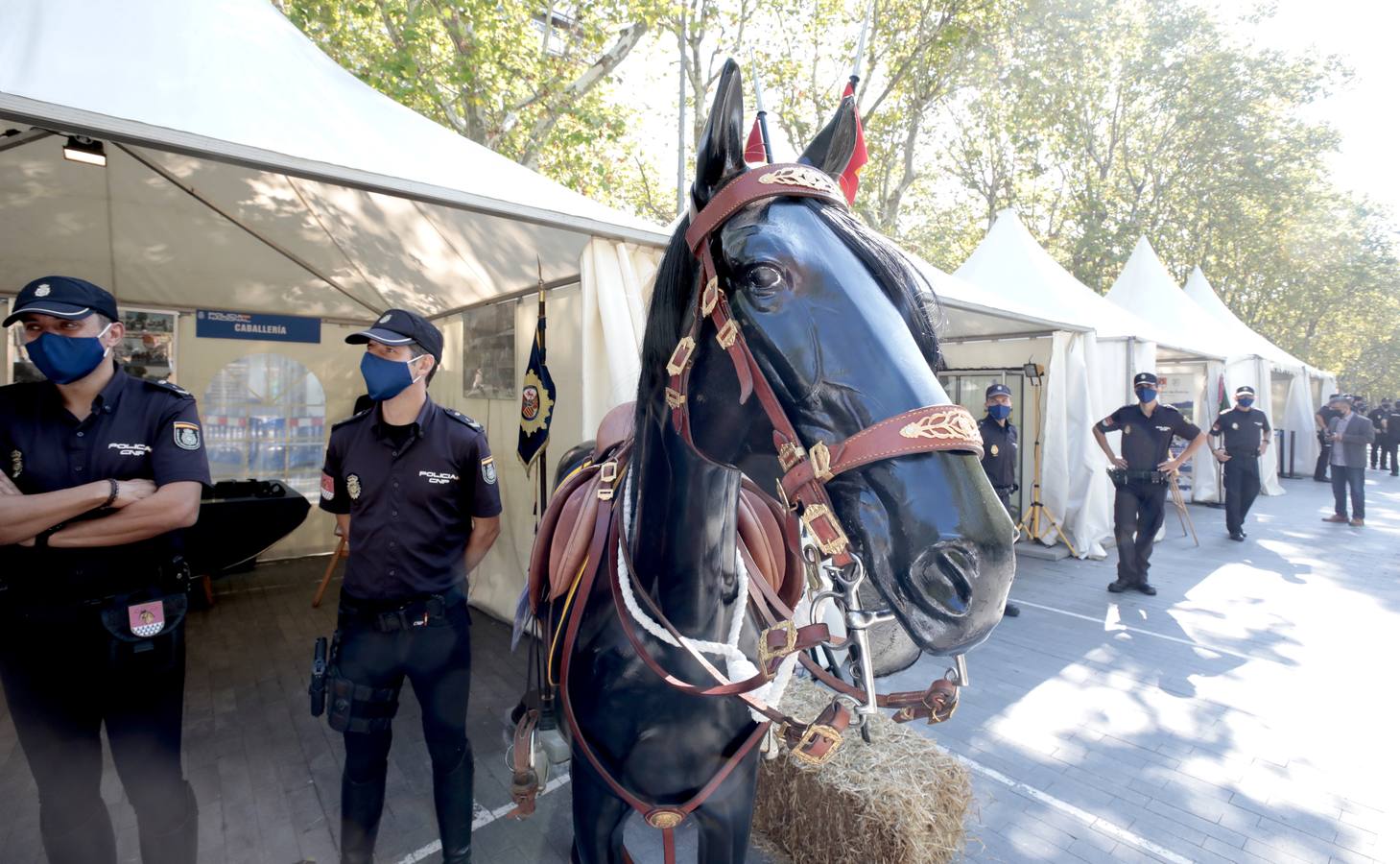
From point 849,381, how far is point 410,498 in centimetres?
185

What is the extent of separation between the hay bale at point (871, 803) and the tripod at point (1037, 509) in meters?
6.17

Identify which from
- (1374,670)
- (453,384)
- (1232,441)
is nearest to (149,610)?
(453,384)

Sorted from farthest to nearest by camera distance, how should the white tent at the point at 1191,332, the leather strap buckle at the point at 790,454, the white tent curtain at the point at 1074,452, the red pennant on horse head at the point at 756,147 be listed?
the white tent at the point at 1191,332 < the white tent curtain at the point at 1074,452 < the red pennant on horse head at the point at 756,147 < the leather strap buckle at the point at 790,454

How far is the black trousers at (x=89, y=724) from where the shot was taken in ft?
5.82

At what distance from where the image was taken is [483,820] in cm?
277

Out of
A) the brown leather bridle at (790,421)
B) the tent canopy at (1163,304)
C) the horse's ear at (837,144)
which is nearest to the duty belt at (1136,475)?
the horse's ear at (837,144)

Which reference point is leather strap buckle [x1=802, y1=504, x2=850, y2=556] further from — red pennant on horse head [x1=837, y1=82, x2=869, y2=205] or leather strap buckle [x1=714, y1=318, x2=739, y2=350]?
red pennant on horse head [x1=837, y1=82, x2=869, y2=205]

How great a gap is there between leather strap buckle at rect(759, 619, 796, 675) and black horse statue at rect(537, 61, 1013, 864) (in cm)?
24

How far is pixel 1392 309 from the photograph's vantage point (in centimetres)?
2738

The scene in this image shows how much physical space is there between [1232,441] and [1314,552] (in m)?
1.65

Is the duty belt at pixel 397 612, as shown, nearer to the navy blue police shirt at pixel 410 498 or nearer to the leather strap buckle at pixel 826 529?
the navy blue police shirt at pixel 410 498

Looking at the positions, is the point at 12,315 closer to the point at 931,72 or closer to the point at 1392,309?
the point at 931,72

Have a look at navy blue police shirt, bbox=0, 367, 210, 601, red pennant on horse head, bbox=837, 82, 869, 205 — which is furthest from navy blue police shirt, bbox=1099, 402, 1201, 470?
navy blue police shirt, bbox=0, 367, 210, 601

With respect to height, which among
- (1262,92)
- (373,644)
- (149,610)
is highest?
(1262,92)
